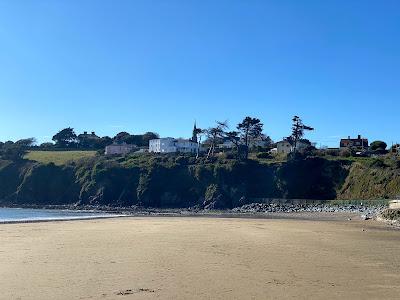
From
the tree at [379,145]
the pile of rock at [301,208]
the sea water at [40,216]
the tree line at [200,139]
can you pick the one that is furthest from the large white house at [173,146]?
the sea water at [40,216]

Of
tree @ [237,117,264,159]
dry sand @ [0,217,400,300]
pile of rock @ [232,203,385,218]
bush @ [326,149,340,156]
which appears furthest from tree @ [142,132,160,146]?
dry sand @ [0,217,400,300]

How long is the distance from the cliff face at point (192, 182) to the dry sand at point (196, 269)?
49.6m

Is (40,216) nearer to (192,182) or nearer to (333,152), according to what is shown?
(192,182)

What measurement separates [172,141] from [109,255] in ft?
352

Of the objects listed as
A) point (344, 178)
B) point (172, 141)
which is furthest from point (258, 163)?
point (172, 141)

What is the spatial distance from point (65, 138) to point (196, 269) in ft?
Answer: 508

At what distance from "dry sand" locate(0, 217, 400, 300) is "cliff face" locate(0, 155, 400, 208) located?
49.6m

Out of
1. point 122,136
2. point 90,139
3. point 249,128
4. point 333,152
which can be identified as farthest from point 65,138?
point 333,152

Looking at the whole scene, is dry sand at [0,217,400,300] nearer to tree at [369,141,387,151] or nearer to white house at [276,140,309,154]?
white house at [276,140,309,154]

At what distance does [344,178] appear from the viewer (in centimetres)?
7638

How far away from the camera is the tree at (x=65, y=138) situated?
6324 inches

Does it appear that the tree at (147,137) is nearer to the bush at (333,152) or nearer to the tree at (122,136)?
the tree at (122,136)

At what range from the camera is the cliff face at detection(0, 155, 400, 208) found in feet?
244

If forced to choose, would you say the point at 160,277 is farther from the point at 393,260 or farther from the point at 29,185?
the point at 29,185
